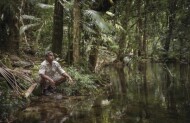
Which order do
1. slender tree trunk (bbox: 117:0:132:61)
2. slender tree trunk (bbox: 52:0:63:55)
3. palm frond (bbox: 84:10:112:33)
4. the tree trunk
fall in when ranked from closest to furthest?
palm frond (bbox: 84:10:112:33)
slender tree trunk (bbox: 52:0:63:55)
the tree trunk
slender tree trunk (bbox: 117:0:132:61)

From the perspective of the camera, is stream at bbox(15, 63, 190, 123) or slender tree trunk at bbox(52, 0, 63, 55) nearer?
stream at bbox(15, 63, 190, 123)

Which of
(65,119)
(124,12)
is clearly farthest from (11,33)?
(124,12)

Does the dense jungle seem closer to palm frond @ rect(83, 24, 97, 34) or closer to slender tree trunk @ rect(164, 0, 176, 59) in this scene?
palm frond @ rect(83, 24, 97, 34)

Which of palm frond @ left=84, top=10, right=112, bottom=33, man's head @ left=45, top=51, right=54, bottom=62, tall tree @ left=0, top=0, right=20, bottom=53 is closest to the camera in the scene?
man's head @ left=45, top=51, right=54, bottom=62

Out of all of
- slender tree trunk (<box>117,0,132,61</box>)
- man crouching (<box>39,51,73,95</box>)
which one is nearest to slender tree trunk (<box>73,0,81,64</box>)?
man crouching (<box>39,51,73,95</box>)

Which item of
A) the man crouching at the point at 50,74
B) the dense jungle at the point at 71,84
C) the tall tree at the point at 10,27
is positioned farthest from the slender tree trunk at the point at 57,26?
the man crouching at the point at 50,74

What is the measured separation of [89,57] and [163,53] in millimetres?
20380

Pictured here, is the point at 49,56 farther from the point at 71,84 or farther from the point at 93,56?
the point at 93,56

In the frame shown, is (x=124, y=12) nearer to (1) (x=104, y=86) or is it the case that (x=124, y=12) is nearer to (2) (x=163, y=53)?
(2) (x=163, y=53)

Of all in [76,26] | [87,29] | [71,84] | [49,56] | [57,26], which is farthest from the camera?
[57,26]

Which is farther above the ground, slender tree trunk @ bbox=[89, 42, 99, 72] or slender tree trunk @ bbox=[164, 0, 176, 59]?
slender tree trunk @ bbox=[164, 0, 176, 59]

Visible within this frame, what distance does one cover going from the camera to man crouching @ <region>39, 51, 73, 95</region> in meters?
11.0

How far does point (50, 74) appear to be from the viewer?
1138cm

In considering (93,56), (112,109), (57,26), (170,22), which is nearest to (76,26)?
(57,26)
